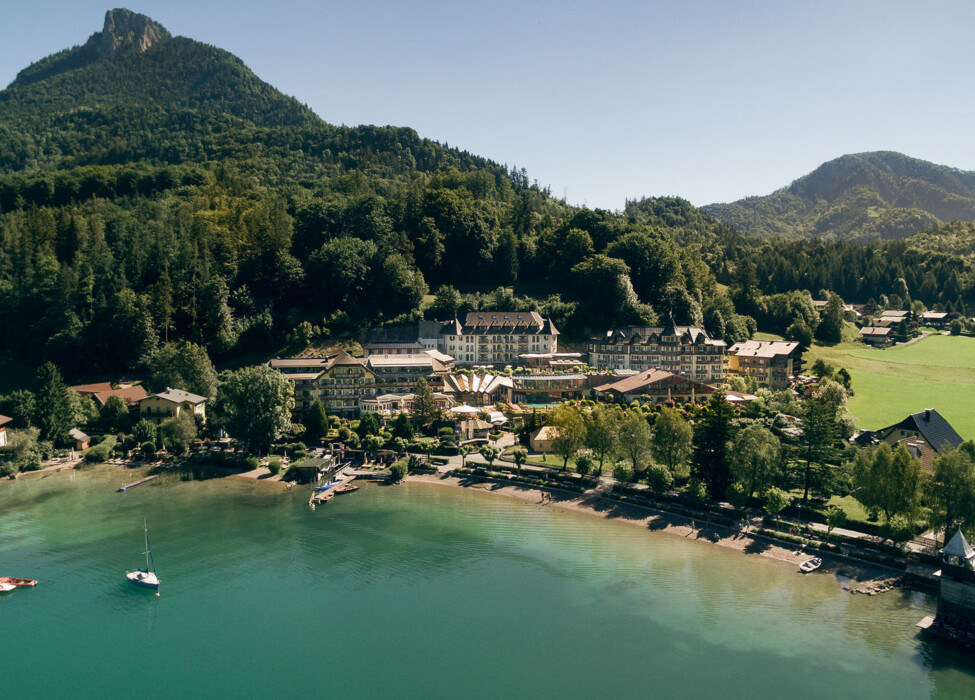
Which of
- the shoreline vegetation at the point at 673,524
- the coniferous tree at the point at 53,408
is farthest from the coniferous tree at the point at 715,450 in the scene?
the coniferous tree at the point at 53,408

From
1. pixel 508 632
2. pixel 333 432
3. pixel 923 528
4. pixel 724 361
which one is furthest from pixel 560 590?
pixel 724 361

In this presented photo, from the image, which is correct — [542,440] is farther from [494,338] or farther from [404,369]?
[494,338]

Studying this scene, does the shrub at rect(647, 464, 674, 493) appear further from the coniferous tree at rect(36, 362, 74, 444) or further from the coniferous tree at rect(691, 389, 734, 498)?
the coniferous tree at rect(36, 362, 74, 444)

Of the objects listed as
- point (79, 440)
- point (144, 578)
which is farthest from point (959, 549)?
point (79, 440)

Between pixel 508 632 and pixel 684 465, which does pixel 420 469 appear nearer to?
pixel 684 465

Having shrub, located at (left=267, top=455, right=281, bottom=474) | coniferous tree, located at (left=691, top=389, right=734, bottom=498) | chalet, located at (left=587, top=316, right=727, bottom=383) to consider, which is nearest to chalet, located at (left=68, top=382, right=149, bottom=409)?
shrub, located at (left=267, top=455, right=281, bottom=474)
